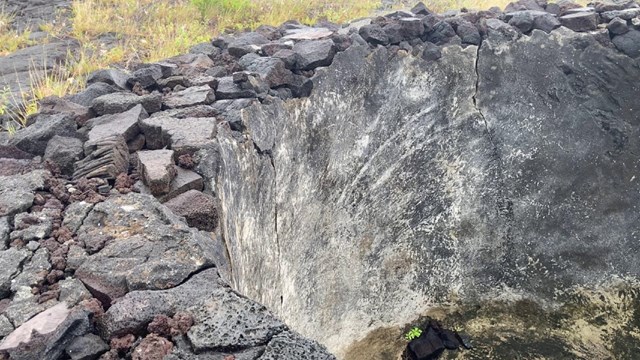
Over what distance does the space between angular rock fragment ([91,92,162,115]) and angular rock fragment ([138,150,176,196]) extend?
701 millimetres

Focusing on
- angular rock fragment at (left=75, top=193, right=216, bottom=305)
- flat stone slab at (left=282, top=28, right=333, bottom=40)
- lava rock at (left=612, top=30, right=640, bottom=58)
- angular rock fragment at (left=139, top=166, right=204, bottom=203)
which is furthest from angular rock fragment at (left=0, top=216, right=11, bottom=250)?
lava rock at (left=612, top=30, right=640, bottom=58)

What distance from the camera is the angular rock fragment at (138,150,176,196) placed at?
2.95 metres

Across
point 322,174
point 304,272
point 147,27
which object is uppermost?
point 147,27

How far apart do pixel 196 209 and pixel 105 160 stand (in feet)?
2.02

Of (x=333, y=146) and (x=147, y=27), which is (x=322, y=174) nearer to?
(x=333, y=146)

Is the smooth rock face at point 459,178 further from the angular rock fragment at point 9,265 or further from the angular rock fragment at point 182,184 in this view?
the angular rock fragment at point 9,265

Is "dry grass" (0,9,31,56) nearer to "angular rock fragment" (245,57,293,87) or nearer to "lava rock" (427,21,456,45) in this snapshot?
"angular rock fragment" (245,57,293,87)

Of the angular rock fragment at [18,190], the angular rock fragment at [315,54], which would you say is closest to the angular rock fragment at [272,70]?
the angular rock fragment at [315,54]

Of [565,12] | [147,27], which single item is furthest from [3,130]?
[565,12]

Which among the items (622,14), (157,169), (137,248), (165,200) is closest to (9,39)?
(157,169)

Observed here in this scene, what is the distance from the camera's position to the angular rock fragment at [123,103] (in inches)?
150

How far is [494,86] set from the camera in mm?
5941

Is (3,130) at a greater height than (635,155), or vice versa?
(3,130)

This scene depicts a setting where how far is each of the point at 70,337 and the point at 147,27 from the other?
5.54 meters
